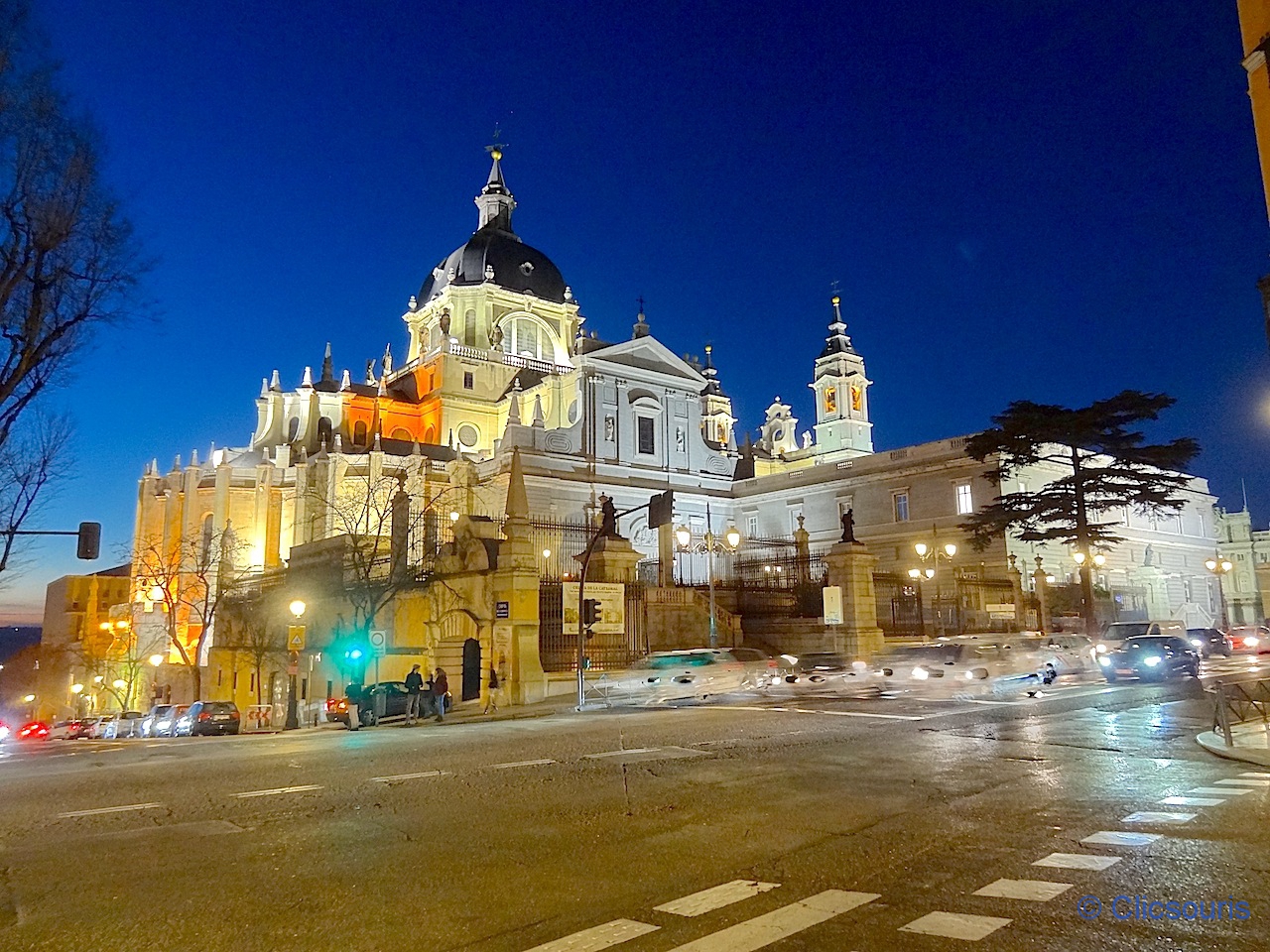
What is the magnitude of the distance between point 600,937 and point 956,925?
194 centimetres

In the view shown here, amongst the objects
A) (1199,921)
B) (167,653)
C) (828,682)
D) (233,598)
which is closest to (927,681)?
(828,682)

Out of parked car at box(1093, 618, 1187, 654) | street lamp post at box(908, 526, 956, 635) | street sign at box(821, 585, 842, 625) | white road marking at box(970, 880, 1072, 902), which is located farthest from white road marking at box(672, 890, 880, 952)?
street lamp post at box(908, 526, 956, 635)

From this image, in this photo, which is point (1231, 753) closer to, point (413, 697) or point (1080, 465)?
point (413, 697)

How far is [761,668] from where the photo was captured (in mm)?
22922

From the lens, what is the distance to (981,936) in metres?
4.76

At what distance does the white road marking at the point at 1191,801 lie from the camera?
26.9 feet

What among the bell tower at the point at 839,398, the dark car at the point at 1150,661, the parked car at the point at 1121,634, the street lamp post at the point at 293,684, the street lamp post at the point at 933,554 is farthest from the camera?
the bell tower at the point at 839,398

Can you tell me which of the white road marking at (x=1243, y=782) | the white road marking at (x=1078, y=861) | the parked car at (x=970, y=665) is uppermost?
the parked car at (x=970, y=665)

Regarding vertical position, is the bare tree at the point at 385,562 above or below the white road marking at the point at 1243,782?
above

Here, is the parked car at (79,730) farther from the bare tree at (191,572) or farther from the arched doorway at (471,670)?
the arched doorway at (471,670)

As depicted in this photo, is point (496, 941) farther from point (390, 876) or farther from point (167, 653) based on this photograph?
point (167, 653)

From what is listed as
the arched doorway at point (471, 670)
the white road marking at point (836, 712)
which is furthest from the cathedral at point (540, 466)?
the white road marking at point (836, 712)

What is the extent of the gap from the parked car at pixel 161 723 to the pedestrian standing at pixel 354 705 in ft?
40.1

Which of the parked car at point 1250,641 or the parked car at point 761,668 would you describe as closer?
the parked car at point 761,668
